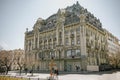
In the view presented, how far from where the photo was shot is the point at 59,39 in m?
53.8

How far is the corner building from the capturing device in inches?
1850

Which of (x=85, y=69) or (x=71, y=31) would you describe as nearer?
(x=85, y=69)

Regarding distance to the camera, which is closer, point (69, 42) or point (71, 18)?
point (69, 42)

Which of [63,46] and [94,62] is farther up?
[63,46]

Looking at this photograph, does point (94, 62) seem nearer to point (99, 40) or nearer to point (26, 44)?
point (99, 40)

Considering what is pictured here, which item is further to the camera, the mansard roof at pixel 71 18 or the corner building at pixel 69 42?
the mansard roof at pixel 71 18

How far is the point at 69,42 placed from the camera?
50.0 meters

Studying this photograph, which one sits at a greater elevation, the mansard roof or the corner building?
the mansard roof

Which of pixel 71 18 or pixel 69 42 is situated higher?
pixel 71 18

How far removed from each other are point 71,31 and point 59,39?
5.80 meters

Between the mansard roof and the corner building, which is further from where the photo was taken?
the mansard roof

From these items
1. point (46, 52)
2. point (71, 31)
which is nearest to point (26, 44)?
point (46, 52)

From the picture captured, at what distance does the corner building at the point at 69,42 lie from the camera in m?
47.0

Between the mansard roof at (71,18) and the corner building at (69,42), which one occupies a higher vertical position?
the mansard roof at (71,18)
